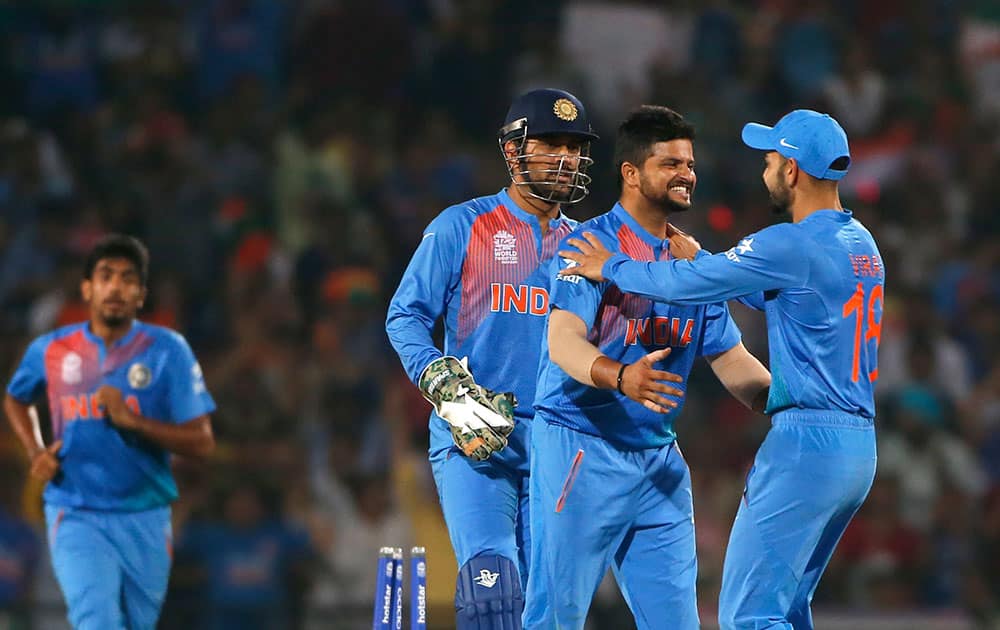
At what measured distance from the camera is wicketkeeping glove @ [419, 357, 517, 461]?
5.12 m

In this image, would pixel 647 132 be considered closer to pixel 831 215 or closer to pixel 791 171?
pixel 791 171

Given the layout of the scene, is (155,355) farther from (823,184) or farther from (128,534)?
(823,184)

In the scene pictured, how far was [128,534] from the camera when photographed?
21.2 ft

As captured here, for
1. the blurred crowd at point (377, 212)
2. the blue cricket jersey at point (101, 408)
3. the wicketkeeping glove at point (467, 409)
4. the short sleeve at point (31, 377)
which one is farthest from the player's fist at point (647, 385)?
the blurred crowd at point (377, 212)

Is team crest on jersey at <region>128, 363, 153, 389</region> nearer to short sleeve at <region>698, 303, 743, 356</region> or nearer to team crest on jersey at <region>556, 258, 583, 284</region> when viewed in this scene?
team crest on jersey at <region>556, 258, 583, 284</region>

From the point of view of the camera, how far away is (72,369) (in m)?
6.66

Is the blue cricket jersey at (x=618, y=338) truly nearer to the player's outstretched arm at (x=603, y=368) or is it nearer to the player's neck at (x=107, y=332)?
the player's outstretched arm at (x=603, y=368)

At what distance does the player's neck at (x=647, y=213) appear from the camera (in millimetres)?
5305

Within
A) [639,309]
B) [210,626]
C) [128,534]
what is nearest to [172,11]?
[210,626]

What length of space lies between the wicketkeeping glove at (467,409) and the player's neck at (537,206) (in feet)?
2.44

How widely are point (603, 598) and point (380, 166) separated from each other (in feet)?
12.3

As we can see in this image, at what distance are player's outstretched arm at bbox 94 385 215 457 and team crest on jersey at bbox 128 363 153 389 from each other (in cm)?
14

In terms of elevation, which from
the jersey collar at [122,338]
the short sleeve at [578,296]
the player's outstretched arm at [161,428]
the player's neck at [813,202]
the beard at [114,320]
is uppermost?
the player's neck at [813,202]

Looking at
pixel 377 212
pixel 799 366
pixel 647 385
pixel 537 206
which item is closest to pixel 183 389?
pixel 537 206
